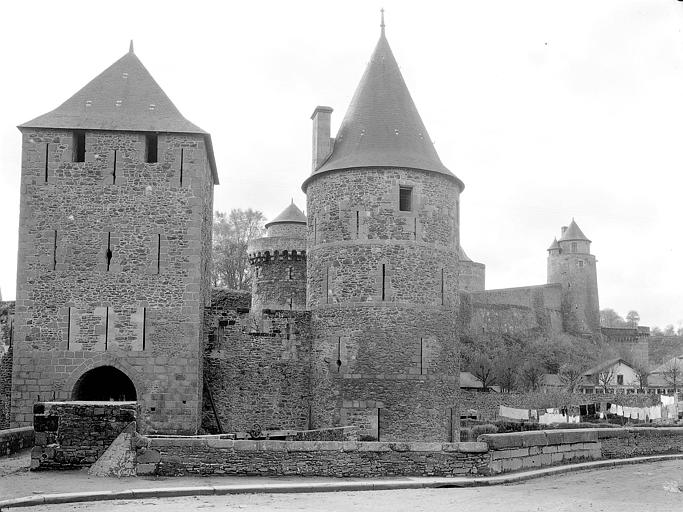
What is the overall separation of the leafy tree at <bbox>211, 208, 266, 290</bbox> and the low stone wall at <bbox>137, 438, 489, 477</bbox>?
3733cm

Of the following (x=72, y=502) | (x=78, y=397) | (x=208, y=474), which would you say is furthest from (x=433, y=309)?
(x=72, y=502)

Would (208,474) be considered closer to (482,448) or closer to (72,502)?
(72,502)

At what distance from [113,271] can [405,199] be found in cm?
829

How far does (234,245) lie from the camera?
54312 mm

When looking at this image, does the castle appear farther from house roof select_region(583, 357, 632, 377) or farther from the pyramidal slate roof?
house roof select_region(583, 357, 632, 377)

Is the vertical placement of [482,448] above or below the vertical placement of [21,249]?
below

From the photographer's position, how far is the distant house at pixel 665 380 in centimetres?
7381

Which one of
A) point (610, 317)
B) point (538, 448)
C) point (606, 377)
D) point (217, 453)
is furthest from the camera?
point (610, 317)

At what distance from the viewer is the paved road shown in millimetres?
11750

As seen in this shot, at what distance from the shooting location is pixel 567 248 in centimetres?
9444

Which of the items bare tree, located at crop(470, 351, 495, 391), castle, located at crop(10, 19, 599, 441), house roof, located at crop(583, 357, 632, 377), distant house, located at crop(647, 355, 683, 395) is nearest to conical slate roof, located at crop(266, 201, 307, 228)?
castle, located at crop(10, 19, 599, 441)

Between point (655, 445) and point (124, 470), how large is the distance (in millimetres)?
11852

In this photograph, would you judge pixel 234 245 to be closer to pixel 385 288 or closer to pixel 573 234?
pixel 385 288

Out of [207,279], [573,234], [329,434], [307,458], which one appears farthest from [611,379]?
[307,458]
